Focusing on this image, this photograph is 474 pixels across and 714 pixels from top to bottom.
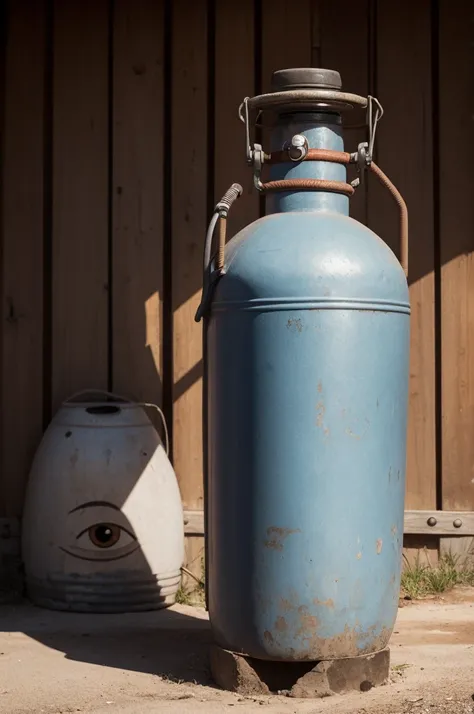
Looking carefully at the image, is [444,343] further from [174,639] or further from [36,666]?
[36,666]

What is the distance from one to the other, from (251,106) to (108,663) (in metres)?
1.92

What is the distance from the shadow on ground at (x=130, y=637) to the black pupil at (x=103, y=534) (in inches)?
12.3

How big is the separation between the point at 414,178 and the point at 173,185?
3.57ft

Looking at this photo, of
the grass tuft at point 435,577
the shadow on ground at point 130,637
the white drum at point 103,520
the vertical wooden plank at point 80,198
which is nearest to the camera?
the shadow on ground at point 130,637

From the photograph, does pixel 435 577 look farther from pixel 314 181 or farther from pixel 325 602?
pixel 314 181

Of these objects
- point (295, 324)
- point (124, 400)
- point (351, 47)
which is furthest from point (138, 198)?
point (295, 324)

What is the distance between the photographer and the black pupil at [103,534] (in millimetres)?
4662

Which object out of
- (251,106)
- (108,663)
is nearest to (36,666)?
(108,663)

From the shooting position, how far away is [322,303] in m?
3.36

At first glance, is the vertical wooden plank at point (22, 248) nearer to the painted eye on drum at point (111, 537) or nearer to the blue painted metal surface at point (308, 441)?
the painted eye on drum at point (111, 537)

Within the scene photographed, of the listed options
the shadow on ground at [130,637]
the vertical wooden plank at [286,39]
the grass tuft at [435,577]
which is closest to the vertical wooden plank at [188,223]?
the vertical wooden plank at [286,39]

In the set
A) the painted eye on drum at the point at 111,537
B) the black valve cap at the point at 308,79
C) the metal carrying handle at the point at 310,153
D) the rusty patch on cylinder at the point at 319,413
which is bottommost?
the painted eye on drum at the point at 111,537

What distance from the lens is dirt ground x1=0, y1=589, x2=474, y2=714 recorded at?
3.31 meters

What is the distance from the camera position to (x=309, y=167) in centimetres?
362
